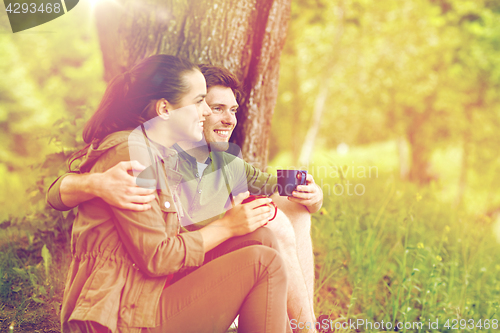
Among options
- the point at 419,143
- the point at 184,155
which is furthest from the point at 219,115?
the point at 419,143

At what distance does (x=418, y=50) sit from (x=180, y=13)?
30.0ft

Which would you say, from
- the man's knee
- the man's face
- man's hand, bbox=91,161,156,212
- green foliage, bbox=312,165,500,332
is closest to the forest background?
green foliage, bbox=312,165,500,332

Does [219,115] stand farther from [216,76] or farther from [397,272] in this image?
[397,272]

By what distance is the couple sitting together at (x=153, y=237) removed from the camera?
1.53 meters

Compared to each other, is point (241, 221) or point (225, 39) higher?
point (225, 39)

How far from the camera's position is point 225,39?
2.91m

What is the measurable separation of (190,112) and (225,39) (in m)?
1.31

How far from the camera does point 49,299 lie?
8.18ft

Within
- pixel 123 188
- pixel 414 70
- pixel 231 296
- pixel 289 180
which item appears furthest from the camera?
pixel 414 70

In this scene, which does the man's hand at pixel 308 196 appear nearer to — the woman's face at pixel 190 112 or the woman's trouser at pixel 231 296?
the woman's trouser at pixel 231 296

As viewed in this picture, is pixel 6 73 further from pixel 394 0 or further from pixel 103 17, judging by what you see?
pixel 394 0

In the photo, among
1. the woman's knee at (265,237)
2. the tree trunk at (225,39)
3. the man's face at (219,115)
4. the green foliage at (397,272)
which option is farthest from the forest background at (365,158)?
the man's face at (219,115)

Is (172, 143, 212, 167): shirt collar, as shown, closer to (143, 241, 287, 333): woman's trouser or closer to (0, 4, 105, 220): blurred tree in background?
(143, 241, 287, 333): woman's trouser

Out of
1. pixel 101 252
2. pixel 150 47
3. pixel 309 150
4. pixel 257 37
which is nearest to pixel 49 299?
pixel 101 252
